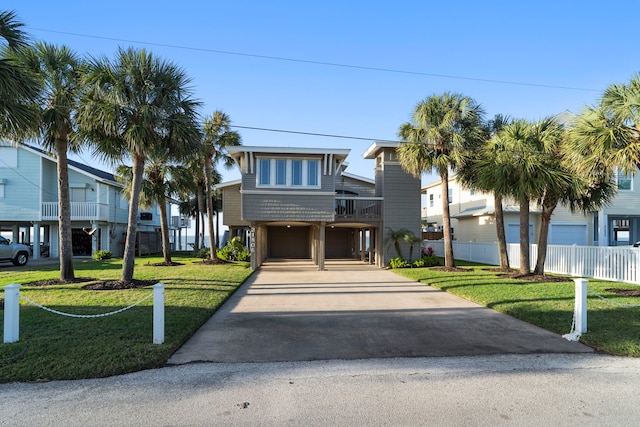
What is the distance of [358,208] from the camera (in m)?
20.8

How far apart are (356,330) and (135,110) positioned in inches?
356

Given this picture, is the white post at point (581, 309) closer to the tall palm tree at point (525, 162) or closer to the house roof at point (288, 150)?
the tall palm tree at point (525, 162)

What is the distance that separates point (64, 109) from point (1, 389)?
9957 mm

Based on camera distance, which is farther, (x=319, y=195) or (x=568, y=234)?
(x=568, y=234)

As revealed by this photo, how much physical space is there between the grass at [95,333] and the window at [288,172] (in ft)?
25.4

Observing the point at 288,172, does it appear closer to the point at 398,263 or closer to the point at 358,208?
the point at 358,208

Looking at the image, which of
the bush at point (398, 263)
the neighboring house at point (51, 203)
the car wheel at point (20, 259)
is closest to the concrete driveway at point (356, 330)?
the bush at point (398, 263)

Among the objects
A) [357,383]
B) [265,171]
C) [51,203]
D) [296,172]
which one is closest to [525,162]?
[296,172]

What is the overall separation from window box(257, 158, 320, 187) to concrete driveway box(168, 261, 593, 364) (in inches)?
298

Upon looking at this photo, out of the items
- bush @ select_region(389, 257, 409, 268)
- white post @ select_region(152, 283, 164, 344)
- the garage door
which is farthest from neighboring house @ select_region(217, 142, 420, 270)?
white post @ select_region(152, 283, 164, 344)

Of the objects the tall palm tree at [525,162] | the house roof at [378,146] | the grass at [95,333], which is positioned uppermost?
the house roof at [378,146]

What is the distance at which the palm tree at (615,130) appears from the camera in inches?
384

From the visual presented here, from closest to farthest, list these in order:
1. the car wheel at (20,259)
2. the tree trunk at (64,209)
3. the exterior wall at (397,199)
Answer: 1. the tree trunk at (64,209)
2. the car wheel at (20,259)
3. the exterior wall at (397,199)

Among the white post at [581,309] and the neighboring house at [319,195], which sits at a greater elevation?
the neighboring house at [319,195]
